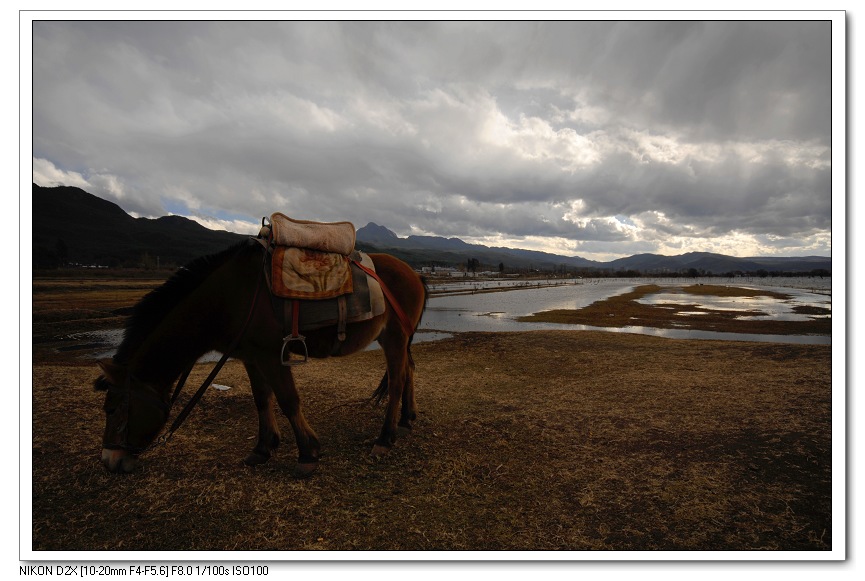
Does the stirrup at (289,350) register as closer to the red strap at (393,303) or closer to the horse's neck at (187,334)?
the horse's neck at (187,334)

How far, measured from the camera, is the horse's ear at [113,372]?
119 inches

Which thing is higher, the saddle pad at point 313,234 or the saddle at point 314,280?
the saddle pad at point 313,234

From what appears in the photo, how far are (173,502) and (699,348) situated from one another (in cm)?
1411

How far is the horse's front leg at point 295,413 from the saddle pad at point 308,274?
2.58 ft

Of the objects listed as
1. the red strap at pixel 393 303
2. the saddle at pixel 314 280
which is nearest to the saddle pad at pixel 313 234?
the saddle at pixel 314 280

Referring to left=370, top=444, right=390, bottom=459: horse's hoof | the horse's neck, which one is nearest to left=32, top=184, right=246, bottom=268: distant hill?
the horse's neck

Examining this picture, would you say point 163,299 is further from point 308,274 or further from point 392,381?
point 392,381

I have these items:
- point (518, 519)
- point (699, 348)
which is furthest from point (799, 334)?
point (518, 519)

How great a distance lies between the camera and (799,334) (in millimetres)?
18062

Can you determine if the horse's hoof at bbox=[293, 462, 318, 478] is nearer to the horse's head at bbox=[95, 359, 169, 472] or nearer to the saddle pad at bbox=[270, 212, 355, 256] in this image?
the horse's head at bbox=[95, 359, 169, 472]

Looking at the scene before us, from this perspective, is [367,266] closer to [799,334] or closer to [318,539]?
[318,539]

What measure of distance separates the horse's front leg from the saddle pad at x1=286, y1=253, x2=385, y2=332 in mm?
491

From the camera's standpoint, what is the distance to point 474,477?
371 centimetres
